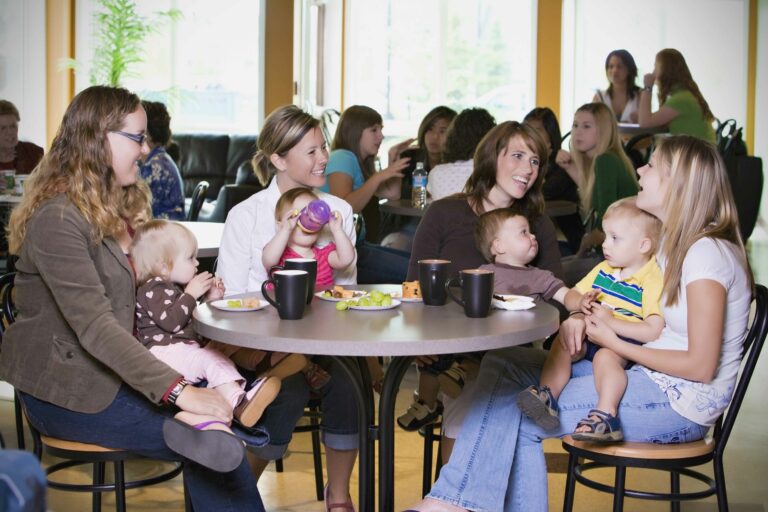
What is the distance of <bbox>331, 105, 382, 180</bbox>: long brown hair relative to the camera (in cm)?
492

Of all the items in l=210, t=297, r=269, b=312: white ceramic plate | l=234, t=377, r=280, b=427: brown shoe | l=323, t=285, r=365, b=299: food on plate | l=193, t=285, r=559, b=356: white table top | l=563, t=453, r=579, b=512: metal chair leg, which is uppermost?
l=323, t=285, r=365, b=299: food on plate

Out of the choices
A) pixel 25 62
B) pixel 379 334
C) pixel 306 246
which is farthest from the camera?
pixel 25 62

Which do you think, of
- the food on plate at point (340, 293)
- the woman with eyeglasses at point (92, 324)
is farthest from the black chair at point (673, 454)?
the woman with eyeglasses at point (92, 324)

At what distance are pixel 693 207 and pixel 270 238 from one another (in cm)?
118

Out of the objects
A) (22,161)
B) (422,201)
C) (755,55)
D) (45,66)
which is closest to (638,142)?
(422,201)

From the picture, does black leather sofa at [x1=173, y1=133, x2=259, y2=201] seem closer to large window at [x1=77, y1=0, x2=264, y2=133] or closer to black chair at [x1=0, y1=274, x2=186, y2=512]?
large window at [x1=77, y1=0, x2=264, y2=133]

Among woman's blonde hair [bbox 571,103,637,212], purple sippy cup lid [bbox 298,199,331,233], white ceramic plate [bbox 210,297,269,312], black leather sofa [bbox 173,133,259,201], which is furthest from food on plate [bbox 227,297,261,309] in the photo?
black leather sofa [bbox 173,133,259,201]

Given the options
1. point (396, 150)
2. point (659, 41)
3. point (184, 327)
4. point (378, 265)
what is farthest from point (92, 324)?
point (659, 41)

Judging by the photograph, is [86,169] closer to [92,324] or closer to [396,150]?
[92,324]

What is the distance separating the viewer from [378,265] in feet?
14.6

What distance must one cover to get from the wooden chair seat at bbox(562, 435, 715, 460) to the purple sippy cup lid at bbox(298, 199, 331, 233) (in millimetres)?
883

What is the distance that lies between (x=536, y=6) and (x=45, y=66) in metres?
5.38

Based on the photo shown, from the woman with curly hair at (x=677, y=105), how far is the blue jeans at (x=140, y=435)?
188 inches

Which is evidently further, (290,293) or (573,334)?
(573,334)
